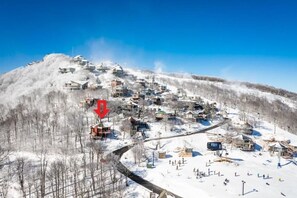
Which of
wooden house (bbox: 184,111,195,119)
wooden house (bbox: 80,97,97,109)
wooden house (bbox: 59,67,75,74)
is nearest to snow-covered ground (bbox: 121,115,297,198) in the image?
wooden house (bbox: 184,111,195,119)

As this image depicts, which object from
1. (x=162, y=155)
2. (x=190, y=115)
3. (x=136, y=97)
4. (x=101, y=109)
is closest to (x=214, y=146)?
(x=162, y=155)

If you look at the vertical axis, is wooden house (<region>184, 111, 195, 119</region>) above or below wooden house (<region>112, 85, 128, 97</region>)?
below

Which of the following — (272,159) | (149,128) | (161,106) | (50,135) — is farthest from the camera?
(161,106)

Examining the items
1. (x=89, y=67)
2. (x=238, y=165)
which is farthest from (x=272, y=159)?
A: (x=89, y=67)

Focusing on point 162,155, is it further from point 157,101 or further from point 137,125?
point 157,101

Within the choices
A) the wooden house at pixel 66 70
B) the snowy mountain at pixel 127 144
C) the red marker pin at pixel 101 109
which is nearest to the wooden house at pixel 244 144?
the snowy mountain at pixel 127 144

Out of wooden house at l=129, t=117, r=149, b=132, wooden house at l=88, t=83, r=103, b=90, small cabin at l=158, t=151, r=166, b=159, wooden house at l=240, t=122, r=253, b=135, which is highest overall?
wooden house at l=88, t=83, r=103, b=90

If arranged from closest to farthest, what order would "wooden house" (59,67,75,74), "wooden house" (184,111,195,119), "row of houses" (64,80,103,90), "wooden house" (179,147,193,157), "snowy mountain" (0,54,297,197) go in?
"snowy mountain" (0,54,297,197), "wooden house" (179,147,193,157), "wooden house" (184,111,195,119), "row of houses" (64,80,103,90), "wooden house" (59,67,75,74)

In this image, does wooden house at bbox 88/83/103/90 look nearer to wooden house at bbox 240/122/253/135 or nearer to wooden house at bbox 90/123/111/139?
wooden house at bbox 90/123/111/139

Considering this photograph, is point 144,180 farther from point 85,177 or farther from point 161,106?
point 161,106
